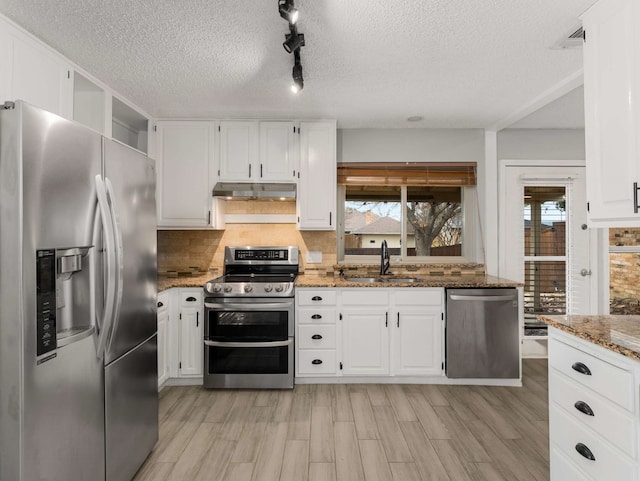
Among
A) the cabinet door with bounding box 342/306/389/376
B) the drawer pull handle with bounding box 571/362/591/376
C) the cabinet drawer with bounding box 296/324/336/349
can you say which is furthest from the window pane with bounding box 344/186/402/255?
the drawer pull handle with bounding box 571/362/591/376

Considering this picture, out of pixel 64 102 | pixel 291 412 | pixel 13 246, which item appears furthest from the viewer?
pixel 291 412

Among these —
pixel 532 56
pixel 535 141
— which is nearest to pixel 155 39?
pixel 532 56

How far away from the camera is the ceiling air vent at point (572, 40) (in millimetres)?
2004

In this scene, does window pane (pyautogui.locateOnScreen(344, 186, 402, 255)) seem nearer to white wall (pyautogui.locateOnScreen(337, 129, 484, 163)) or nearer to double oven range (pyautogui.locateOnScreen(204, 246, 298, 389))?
white wall (pyautogui.locateOnScreen(337, 129, 484, 163))

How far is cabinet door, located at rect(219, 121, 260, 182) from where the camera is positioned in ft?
11.3

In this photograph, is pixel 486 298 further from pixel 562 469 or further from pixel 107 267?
pixel 107 267

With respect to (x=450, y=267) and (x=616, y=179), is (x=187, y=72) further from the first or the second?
(x=450, y=267)

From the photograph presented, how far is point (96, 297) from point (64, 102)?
1.42 m

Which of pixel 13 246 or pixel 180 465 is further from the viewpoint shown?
pixel 180 465

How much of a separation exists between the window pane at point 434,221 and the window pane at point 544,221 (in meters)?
0.69

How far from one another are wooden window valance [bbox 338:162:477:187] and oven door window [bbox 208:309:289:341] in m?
1.59

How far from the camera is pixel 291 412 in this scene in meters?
2.72

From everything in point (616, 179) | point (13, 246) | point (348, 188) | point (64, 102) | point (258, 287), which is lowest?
point (258, 287)

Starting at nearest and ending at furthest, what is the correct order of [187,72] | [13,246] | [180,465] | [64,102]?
[13,246]
[180,465]
[64,102]
[187,72]
